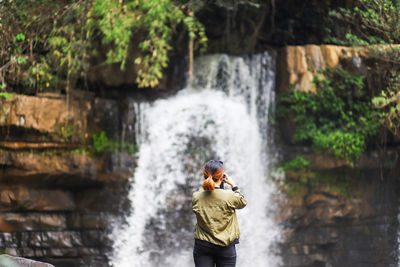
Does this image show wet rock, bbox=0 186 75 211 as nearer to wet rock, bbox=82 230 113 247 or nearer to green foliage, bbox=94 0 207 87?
wet rock, bbox=82 230 113 247

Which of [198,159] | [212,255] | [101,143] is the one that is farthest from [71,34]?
[212,255]

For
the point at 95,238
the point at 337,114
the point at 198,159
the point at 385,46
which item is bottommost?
the point at 95,238

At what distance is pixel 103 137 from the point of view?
28.2 feet

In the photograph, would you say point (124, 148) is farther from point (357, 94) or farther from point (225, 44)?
point (357, 94)

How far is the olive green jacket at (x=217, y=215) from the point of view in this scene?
3520 millimetres

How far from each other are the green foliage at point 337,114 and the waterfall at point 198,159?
84cm

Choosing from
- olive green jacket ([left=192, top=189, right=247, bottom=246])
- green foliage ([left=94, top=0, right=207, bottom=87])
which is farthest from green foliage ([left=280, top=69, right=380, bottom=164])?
olive green jacket ([left=192, top=189, right=247, bottom=246])

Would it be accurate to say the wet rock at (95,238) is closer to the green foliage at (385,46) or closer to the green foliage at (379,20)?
the green foliage at (385,46)

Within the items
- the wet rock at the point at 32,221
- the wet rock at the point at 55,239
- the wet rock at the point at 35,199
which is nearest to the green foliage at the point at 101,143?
the wet rock at the point at 35,199

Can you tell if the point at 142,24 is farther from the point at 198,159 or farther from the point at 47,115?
the point at 198,159

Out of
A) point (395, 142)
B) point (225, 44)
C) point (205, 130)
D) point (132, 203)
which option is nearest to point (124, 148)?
point (132, 203)

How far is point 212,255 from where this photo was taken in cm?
358

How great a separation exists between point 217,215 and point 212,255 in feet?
1.17

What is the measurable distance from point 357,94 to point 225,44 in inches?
137
